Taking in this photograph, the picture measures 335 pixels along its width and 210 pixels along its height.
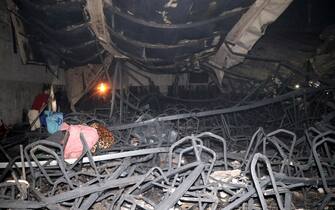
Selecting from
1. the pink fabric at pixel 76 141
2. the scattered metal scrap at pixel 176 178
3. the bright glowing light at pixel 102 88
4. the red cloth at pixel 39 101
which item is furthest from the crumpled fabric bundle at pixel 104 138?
the bright glowing light at pixel 102 88

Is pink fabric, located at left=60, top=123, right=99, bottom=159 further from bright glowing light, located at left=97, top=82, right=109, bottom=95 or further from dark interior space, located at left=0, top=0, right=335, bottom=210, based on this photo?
bright glowing light, located at left=97, top=82, right=109, bottom=95

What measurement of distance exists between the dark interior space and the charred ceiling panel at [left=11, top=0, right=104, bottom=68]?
1.5 inches

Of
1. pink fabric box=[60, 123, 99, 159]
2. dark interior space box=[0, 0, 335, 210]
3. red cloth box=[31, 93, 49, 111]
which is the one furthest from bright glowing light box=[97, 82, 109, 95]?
pink fabric box=[60, 123, 99, 159]

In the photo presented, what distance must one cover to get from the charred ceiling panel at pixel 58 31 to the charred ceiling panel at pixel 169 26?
2.46 ft

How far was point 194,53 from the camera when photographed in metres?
8.89

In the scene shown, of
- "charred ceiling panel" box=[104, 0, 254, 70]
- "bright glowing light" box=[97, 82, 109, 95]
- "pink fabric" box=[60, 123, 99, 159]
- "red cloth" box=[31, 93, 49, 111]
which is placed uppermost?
"charred ceiling panel" box=[104, 0, 254, 70]

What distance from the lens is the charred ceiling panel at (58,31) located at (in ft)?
20.5

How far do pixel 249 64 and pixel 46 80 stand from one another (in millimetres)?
7540

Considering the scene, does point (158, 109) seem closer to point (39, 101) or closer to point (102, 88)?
point (102, 88)

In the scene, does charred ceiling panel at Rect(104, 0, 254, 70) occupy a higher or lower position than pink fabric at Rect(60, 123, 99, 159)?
higher

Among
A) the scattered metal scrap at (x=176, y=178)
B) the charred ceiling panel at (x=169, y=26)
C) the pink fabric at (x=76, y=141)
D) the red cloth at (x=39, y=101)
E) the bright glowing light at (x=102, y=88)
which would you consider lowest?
the scattered metal scrap at (x=176, y=178)

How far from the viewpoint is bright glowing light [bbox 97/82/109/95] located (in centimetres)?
1116

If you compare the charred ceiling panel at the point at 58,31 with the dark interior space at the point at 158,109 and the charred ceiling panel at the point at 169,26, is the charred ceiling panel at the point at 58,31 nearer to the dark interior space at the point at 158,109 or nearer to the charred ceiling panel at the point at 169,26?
the dark interior space at the point at 158,109

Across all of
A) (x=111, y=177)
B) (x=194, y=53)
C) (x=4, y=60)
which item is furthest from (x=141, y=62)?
(x=111, y=177)
